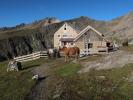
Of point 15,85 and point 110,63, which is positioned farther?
point 110,63

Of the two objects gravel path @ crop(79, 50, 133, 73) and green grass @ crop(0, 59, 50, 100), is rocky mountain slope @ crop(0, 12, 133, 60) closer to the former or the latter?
gravel path @ crop(79, 50, 133, 73)

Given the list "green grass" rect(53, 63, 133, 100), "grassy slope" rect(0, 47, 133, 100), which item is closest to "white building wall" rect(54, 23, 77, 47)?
"grassy slope" rect(0, 47, 133, 100)

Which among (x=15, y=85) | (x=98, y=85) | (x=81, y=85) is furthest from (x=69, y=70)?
(x=98, y=85)

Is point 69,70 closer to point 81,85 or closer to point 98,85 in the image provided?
point 81,85

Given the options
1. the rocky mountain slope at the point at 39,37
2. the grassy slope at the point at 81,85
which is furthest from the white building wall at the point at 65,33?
the rocky mountain slope at the point at 39,37

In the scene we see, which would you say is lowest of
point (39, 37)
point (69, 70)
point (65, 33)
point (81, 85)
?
point (81, 85)

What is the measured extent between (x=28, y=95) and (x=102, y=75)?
7.06m

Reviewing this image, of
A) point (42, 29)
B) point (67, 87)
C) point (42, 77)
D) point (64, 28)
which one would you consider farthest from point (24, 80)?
point (42, 29)

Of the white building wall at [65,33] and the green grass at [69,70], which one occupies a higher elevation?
the white building wall at [65,33]

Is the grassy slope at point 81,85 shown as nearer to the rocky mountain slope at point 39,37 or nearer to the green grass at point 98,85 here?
the green grass at point 98,85

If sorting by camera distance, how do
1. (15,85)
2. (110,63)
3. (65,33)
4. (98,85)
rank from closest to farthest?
1. (98,85)
2. (15,85)
3. (110,63)
4. (65,33)

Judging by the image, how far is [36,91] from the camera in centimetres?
2834

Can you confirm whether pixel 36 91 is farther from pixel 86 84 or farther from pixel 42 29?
pixel 42 29

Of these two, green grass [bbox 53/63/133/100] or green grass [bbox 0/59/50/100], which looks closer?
green grass [bbox 53/63/133/100]
